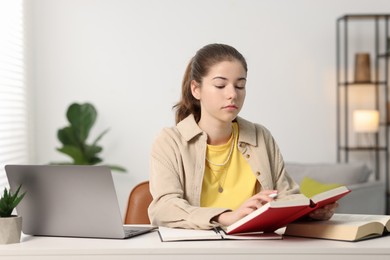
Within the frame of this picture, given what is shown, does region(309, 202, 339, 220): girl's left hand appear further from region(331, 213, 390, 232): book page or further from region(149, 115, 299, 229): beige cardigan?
region(149, 115, 299, 229): beige cardigan

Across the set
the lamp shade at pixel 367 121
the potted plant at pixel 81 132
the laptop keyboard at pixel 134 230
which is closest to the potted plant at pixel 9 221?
the laptop keyboard at pixel 134 230

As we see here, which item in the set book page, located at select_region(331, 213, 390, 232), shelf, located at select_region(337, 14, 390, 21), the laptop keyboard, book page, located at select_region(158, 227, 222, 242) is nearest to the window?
shelf, located at select_region(337, 14, 390, 21)

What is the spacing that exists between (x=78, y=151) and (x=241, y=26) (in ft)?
5.56

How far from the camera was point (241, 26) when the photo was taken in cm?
615

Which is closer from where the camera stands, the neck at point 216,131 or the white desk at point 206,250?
the white desk at point 206,250

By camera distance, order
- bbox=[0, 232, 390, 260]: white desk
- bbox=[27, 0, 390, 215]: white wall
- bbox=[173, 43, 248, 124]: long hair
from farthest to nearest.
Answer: bbox=[27, 0, 390, 215]: white wall → bbox=[173, 43, 248, 124]: long hair → bbox=[0, 232, 390, 260]: white desk

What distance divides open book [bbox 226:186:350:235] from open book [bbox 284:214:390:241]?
3 cm

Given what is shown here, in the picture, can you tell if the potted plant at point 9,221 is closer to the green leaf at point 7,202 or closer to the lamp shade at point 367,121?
the green leaf at point 7,202

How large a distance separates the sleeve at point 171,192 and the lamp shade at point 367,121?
3.74 metres

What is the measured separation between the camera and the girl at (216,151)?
245cm

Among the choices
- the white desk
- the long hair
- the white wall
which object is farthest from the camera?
the white wall

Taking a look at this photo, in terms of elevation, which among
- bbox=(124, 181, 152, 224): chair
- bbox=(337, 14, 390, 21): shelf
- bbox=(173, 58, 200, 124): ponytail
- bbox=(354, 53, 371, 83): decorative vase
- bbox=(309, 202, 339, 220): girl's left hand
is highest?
bbox=(337, 14, 390, 21): shelf

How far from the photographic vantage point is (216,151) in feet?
8.46

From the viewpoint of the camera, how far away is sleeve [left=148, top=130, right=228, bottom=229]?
2.21 m
